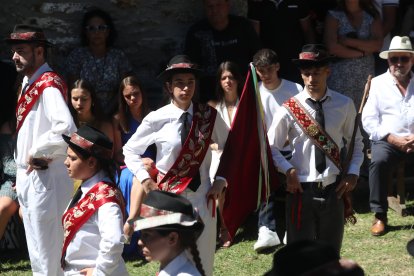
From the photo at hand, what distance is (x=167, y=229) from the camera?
450 cm

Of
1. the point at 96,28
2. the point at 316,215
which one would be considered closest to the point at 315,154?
the point at 316,215

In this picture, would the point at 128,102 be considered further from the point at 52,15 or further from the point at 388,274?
the point at 388,274

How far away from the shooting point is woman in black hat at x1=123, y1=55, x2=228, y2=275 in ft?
21.5

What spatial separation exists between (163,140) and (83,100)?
7.59 ft

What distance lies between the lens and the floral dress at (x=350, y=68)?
986cm

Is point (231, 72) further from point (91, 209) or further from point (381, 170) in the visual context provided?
point (91, 209)

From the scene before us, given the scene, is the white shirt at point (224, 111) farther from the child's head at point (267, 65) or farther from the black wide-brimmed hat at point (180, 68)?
the black wide-brimmed hat at point (180, 68)

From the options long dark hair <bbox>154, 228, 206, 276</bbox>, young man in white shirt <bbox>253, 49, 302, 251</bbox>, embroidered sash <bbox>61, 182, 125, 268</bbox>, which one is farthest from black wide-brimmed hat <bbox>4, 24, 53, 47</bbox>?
long dark hair <bbox>154, 228, 206, 276</bbox>

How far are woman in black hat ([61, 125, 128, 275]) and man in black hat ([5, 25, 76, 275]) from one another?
1240 mm

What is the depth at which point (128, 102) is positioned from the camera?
895cm

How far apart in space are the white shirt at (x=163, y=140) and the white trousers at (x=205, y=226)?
126 millimetres

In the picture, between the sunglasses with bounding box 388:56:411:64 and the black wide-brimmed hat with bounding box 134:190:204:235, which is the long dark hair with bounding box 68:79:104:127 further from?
the black wide-brimmed hat with bounding box 134:190:204:235

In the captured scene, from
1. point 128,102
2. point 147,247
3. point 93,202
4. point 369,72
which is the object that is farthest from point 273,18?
point 147,247

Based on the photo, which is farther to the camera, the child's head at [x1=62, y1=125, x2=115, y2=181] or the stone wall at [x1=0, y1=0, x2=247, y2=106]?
the stone wall at [x1=0, y1=0, x2=247, y2=106]
